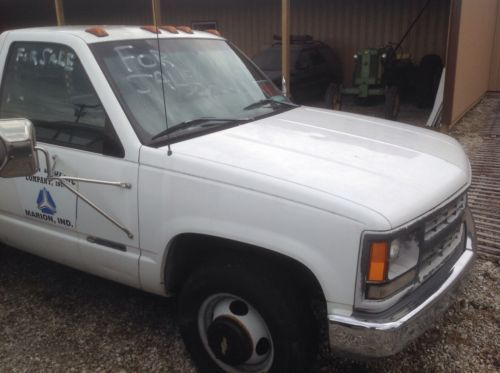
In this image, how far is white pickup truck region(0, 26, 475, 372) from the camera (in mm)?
2131

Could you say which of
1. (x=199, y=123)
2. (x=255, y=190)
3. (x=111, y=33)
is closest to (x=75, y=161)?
(x=199, y=123)

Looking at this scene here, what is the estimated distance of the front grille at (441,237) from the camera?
2.33 metres

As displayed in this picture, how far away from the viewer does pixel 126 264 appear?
2801 mm

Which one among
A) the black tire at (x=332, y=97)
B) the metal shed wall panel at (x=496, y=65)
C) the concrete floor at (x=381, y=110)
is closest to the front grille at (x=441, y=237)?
the black tire at (x=332, y=97)

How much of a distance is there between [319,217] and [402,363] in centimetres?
129

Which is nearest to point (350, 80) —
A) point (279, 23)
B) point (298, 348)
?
point (279, 23)

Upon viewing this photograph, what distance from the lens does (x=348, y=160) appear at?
2520 mm

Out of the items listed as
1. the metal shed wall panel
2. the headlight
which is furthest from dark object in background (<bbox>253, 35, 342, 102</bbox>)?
the headlight

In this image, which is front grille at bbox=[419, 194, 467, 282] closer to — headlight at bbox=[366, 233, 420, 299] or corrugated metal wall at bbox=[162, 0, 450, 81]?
headlight at bbox=[366, 233, 420, 299]

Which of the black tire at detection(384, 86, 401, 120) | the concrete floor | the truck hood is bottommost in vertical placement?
the concrete floor

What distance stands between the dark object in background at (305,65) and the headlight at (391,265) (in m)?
9.19

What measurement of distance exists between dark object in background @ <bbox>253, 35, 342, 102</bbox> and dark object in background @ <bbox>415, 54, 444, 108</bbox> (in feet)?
7.83

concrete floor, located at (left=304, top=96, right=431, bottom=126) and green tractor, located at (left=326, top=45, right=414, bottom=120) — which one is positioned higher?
green tractor, located at (left=326, top=45, right=414, bottom=120)

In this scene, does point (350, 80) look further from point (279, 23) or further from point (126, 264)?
point (126, 264)
